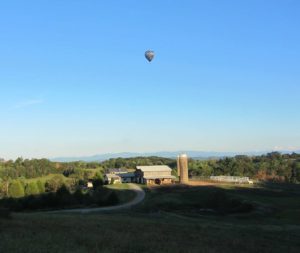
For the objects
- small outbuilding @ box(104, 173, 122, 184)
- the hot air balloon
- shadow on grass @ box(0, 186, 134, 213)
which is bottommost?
shadow on grass @ box(0, 186, 134, 213)

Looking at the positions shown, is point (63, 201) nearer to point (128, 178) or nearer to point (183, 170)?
point (183, 170)

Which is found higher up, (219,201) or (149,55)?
(149,55)

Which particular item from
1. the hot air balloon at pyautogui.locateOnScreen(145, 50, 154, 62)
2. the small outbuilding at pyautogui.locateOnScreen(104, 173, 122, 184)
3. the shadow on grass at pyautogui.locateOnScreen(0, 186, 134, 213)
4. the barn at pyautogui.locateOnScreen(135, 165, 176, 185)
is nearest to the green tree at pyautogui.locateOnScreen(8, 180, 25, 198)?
the shadow on grass at pyautogui.locateOnScreen(0, 186, 134, 213)

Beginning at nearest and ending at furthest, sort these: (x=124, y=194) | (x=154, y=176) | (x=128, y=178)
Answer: (x=124, y=194) → (x=154, y=176) → (x=128, y=178)

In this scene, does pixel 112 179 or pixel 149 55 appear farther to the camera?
pixel 112 179

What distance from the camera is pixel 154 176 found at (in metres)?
107

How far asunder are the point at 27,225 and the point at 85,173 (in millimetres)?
137973

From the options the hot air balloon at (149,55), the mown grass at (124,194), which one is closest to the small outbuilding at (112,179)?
the mown grass at (124,194)

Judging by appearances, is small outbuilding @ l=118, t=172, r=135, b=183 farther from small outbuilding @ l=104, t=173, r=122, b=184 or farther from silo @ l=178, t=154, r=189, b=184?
silo @ l=178, t=154, r=189, b=184

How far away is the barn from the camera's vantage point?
106 meters

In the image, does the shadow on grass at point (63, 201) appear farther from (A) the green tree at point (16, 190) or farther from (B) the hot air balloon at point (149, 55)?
(B) the hot air balloon at point (149, 55)

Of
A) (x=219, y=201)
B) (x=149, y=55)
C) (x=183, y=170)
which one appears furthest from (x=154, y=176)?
(x=149, y=55)

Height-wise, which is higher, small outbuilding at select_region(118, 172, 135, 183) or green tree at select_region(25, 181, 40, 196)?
small outbuilding at select_region(118, 172, 135, 183)

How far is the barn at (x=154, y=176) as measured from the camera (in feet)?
346
